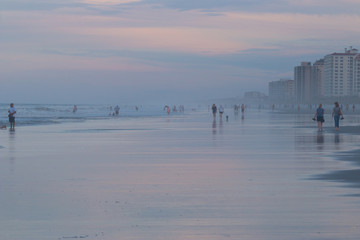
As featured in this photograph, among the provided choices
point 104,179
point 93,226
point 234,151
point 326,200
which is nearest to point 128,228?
point 93,226

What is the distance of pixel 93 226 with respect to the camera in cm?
704

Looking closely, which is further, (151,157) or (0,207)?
(151,157)

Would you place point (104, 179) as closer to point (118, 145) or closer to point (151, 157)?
point (151, 157)

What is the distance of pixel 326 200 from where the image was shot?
28.9 feet

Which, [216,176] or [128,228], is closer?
[128,228]

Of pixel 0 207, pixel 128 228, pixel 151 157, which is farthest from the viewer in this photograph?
pixel 151 157

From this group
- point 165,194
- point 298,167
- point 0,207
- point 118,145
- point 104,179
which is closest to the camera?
point 0,207

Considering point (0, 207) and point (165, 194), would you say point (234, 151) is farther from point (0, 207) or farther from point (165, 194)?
point (0, 207)

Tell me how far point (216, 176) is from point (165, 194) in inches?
100

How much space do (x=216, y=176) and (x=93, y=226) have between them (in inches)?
203

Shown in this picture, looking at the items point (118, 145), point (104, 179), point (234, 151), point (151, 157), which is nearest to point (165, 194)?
point (104, 179)

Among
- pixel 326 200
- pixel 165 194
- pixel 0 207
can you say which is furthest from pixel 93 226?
pixel 326 200

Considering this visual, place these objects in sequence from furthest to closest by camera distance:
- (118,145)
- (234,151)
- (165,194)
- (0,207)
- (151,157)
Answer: (118,145), (234,151), (151,157), (165,194), (0,207)

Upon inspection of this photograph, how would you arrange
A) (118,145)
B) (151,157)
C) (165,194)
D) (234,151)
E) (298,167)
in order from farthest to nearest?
1. (118,145)
2. (234,151)
3. (151,157)
4. (298,167)
5. (165,194)
